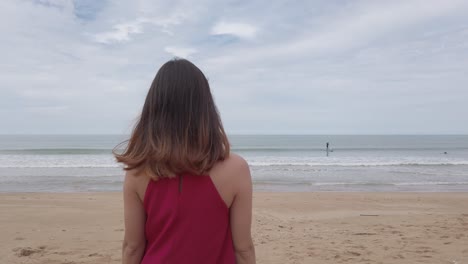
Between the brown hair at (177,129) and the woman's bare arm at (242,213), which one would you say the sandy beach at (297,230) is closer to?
the woman's bare arm at (242,213)

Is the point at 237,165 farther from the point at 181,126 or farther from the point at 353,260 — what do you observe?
the point at 353,260

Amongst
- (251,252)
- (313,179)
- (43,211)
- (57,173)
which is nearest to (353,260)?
(251,252)

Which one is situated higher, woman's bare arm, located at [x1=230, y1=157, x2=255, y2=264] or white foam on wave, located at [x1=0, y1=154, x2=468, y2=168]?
woman's bare arm, located at [x1=230, y1=157, x2=255, y2=264]

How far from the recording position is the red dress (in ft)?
4.10

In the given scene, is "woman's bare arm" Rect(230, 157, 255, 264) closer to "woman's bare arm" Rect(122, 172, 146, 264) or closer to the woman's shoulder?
the woman's shoulder

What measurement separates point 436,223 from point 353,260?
349 cm

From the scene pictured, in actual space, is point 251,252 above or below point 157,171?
below

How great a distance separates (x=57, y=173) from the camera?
1939 centimetres

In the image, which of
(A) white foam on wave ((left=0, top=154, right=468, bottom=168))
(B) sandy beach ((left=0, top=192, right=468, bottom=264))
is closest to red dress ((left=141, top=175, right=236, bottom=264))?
(B) sandy beach ((left=0, top=192, right=468, bottom=264))

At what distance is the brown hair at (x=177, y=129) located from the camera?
1249mm

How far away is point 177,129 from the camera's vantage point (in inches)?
51.9

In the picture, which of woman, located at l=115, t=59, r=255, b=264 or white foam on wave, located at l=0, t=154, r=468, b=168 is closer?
woman, located at l=115, t=59, r=255, b=264

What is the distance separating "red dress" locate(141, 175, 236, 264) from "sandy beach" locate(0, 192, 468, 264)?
4105 millimetres

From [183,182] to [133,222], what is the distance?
27 centimetres
